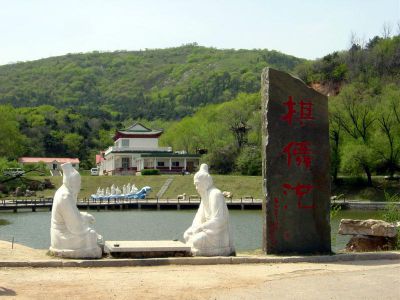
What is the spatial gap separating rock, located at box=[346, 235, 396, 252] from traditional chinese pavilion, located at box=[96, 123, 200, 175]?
171ft

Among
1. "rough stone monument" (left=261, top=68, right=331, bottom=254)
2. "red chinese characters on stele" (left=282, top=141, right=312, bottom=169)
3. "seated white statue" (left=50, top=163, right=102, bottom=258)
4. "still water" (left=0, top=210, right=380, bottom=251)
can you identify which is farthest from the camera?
"still water" (left=0, top=210, right=380, bottom=251)

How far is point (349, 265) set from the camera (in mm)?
10719

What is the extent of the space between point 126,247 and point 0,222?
77.6 feet

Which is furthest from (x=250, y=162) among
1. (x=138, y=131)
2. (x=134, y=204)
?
(x=138, y=131)

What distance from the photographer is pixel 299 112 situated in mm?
11992

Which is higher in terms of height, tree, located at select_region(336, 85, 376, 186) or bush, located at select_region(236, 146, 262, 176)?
tree, located at select_region(336, 85, 376, 186)

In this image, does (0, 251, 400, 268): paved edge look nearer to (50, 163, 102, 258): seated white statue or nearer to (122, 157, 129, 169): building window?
(50, 163, 102, 258): seated white statue

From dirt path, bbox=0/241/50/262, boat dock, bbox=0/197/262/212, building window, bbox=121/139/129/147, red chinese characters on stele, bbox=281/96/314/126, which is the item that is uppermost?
building window, bbox=121/139/129/147

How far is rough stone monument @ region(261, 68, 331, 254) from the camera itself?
1176cm

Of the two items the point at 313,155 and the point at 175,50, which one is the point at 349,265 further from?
the point at 175,50

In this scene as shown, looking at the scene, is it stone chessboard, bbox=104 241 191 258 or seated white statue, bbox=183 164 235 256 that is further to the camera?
seated white statue, bbox=183 164 235 256

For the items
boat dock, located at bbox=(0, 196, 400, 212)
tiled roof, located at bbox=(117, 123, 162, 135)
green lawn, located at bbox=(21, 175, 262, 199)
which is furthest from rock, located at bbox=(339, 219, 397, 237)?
tiled roof, located at bbox=(117, 123, 162, 135)

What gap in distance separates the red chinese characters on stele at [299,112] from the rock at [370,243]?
3.94 m

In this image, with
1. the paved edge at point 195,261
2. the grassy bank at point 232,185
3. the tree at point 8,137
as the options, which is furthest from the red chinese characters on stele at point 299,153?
the tree at point 8,137
